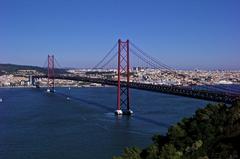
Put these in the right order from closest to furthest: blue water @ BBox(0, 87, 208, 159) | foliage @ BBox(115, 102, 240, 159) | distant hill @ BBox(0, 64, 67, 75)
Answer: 1. foliage @ BBox(115, 102, 240, 159)
2. blue water @ BBox(0, 87, 208, 159)
3. distant hill @ BBox(0, 64, 67, 75)

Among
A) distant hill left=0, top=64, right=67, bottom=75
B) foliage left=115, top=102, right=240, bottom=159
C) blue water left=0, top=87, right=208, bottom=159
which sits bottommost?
blue water left=0, top=87, right=208, bottom=159

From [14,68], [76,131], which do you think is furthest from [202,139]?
[14,68]

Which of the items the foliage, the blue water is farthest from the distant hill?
the foliage

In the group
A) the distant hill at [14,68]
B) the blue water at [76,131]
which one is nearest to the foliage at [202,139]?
the blue water at [76,131]

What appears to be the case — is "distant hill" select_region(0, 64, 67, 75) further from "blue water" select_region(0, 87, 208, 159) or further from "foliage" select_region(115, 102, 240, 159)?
"foliage" select_region(115, 102, 240, 159)

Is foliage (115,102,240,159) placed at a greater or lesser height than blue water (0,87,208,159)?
greater

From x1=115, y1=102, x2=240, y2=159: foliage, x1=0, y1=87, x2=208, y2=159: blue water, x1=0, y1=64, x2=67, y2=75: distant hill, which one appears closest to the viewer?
x1=115, y1=102, x2=240, y2=159: foliage

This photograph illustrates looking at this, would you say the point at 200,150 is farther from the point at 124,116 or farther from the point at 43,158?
the point at 124,116

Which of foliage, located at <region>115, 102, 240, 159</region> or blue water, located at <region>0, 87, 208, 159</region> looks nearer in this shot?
foliage, located at <region>115, 102, 240, 159</region>
